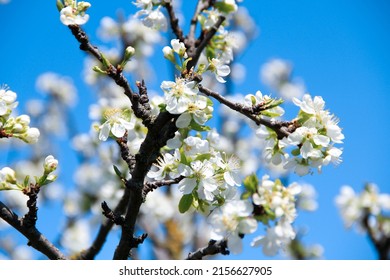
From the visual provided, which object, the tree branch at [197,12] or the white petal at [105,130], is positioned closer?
Answer: the white petal at [105,130]

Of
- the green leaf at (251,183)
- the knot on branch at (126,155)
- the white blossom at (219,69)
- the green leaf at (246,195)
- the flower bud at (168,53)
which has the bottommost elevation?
the green leaf at (246,195)

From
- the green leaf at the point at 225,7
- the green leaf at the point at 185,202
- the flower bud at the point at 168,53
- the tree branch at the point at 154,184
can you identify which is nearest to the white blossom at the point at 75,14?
the flower bud at the point at 168,53

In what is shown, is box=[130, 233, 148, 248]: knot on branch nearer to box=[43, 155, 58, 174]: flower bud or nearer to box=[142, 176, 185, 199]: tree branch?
box=[142, 176, 185, 199]: tree branch

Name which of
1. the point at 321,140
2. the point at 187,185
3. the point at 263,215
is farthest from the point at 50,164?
the point at 321,140

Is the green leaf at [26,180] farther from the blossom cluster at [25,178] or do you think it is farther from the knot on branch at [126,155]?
the knot on branch at [126,155]

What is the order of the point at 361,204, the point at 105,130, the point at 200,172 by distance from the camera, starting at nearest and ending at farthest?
1. the point at 200,172
2. the point at 105,130
3. the point at 361,204

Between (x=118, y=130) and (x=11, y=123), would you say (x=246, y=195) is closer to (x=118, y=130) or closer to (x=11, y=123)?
(x=118, y=130)
